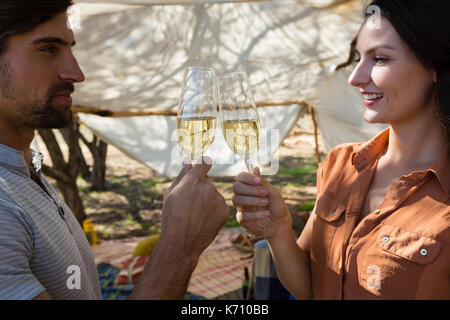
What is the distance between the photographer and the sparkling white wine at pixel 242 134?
1.35 meters

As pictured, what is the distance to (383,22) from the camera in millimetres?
1480

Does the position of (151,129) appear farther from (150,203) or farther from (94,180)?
(94,180)

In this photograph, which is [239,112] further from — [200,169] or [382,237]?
[382,237]

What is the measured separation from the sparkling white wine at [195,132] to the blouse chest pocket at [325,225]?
59 centimetres

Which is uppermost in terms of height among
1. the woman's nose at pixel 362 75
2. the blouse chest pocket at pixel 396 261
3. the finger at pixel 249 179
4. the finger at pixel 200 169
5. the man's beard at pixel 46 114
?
the woman's nose at pixel 362 75

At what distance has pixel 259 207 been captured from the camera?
1.44 meters

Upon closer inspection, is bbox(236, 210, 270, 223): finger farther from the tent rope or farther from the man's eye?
the tent rope

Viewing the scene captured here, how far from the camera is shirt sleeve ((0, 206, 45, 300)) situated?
0.96m

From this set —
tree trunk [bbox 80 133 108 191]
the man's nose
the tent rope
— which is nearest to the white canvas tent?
the tent rope

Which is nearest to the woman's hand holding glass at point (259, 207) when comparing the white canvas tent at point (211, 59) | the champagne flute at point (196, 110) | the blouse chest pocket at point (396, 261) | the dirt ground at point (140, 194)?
the champagne flute at point (196, 110)

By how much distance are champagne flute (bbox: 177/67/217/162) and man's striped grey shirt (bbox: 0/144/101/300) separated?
491 millimetres

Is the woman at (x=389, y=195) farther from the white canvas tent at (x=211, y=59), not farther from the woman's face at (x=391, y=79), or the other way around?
the white canvas tent at (x=211, y=59)

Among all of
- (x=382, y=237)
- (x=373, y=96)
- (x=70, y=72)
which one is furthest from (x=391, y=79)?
(x=70, y=72)
